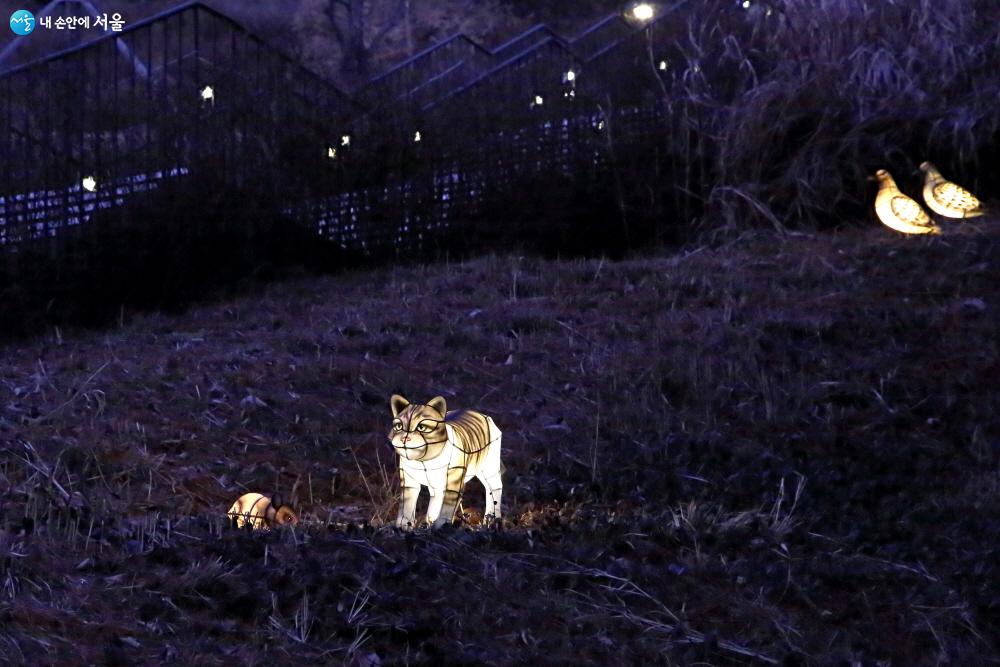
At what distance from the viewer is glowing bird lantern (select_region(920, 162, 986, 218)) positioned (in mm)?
10656

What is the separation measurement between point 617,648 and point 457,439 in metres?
1.16

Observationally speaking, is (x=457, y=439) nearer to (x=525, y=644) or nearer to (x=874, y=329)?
(x=525, y=644)

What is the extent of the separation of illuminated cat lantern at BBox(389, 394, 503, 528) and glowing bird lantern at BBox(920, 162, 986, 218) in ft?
21.6

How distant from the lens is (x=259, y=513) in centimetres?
510

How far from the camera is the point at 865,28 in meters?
12.0

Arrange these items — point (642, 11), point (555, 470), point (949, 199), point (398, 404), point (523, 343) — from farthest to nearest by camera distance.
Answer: point (642, 11) → point (949, 199) → point (523, 343) → point (555, 470) → point (398, 404)

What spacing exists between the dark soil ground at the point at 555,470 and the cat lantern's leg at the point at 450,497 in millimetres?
150

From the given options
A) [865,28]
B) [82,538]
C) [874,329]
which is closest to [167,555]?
[82,538]

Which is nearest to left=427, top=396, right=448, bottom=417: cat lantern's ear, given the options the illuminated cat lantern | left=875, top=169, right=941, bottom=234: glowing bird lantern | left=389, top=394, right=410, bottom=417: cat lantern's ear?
the illuminated cat lantern

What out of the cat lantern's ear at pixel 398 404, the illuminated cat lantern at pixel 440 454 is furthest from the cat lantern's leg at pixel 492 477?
the cat lantern's ear at pixel 398 404

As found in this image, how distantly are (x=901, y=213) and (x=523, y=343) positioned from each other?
381cm

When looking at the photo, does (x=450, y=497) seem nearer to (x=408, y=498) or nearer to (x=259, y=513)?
(x=408, y=498)

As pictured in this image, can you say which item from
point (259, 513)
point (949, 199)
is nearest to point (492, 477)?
point (259, 513)

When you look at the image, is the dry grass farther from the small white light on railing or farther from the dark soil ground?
the small white light on railing
